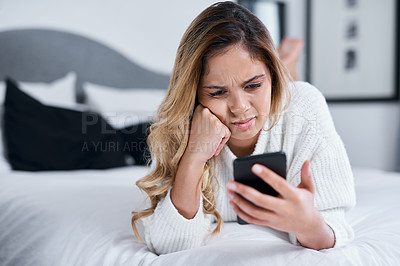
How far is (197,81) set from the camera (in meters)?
0.95

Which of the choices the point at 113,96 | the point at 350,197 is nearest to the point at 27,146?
the point at 113,96

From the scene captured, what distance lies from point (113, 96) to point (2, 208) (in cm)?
116

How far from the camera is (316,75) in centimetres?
351

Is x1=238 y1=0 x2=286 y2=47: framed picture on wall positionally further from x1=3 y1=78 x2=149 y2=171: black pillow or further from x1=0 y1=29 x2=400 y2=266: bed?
x1=3 y1=78 x2=149 y2=171: black pillow

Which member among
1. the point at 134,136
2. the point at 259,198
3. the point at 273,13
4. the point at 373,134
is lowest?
the point at 373,134

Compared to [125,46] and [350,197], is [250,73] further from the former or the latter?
[125,46]

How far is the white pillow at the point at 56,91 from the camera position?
2.14 m

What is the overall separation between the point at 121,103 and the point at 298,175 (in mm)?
1590

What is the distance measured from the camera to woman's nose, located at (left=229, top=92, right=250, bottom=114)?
92 centimetres

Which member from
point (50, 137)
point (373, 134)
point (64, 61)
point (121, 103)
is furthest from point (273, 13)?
point (50, 137)
